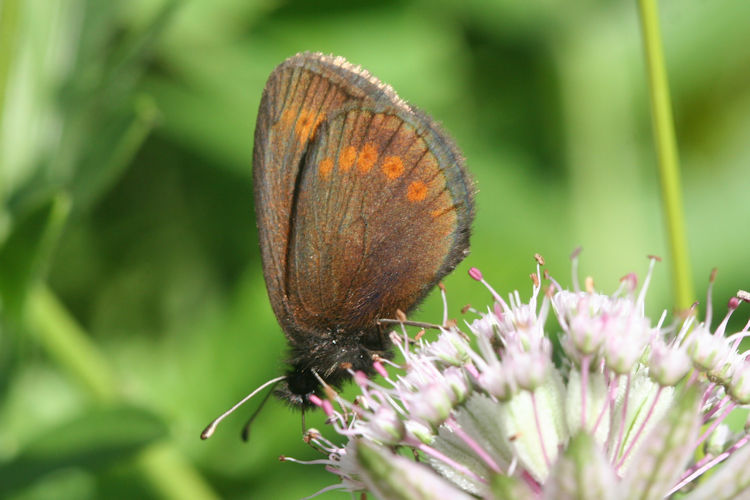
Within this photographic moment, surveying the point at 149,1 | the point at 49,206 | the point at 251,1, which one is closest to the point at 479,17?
the point at 251,1

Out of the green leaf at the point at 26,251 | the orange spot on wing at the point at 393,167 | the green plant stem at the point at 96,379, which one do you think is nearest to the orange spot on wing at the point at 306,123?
the orange spot on wing at the point at 393,167

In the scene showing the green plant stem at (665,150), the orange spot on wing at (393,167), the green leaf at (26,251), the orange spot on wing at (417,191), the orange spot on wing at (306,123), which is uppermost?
the green leaf at (26,251)

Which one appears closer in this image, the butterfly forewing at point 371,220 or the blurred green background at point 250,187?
the butterfly forewing at point 371,220

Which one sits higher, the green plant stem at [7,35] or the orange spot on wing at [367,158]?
the green plant stem at [7,35]

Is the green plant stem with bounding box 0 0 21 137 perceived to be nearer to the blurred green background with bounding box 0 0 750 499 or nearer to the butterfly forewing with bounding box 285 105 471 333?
the blurred green background with bounding box 0 0 750 499

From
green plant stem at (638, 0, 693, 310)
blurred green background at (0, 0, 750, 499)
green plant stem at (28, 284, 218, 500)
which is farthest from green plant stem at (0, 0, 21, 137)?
green plant stem at (638, 0, 693, 310)

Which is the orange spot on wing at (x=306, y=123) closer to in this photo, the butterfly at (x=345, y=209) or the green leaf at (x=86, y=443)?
the butterfly at (x=345, y=209)

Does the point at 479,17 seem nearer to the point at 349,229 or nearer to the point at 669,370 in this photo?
the point at 349,229
